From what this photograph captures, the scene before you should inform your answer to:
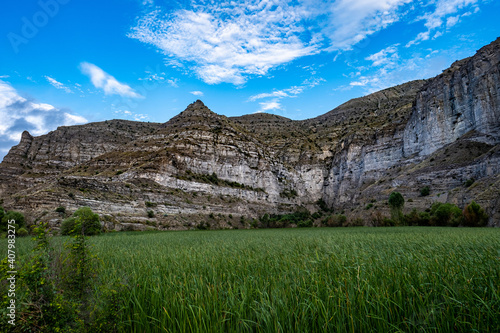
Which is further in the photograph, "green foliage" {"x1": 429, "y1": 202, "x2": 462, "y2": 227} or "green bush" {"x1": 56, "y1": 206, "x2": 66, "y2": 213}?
"green bush" {"x1": 56, "y1": 206, "x2": 66, "y2": 213}

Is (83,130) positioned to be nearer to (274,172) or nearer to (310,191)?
(274,172)

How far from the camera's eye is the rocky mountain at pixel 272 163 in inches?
1757

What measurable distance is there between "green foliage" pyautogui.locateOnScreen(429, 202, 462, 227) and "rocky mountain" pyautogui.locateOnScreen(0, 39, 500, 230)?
3.00m

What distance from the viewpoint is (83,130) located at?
106 m

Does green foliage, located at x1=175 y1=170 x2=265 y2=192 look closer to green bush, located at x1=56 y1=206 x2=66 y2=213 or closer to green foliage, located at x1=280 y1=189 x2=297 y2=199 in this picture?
green foliage, located at x1=280 y1=189 x2=297 y2=199

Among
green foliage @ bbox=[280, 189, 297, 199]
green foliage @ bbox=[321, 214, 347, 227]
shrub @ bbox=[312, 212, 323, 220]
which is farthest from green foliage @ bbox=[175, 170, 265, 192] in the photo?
green foliage @ bbox=[321, 214, 347, 227]

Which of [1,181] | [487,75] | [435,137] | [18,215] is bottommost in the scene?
[18,215]

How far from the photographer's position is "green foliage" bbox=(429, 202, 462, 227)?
33769 mm

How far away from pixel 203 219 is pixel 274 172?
39.7m

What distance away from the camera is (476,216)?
29531 millimetres

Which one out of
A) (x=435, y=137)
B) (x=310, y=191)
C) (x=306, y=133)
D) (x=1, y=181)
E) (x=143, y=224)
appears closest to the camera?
(x=143, y=224)

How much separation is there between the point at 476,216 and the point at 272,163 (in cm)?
6455

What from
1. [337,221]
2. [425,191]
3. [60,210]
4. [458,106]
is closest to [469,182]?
[425,191]

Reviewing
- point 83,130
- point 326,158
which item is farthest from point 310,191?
point 83,130
